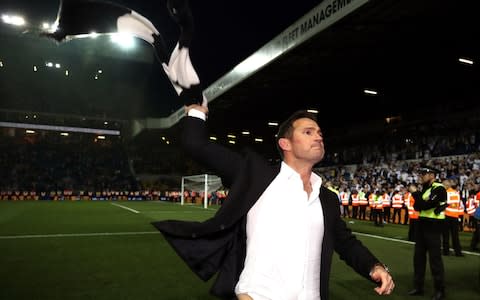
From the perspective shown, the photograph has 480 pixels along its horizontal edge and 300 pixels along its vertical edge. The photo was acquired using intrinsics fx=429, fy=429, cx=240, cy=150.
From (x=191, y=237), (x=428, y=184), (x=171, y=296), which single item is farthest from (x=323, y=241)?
(x=428, y=184)

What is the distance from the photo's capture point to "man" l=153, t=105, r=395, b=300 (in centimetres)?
226

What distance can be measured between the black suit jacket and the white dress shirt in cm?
7

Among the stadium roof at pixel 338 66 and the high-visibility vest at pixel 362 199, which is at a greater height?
the stadium roof at pixel 338 66

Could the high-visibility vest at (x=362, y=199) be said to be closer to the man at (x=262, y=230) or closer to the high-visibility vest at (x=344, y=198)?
the high-visibility vest at (x=344, y=198)

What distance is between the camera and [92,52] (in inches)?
1596

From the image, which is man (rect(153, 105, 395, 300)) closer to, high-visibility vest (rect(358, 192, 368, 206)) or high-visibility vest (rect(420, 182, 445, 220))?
high-visibility vest (rect(420, 182, 445, 220))

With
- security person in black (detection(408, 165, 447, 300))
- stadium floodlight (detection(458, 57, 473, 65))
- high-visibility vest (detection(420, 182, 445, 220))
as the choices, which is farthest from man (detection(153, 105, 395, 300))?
stadium floodlight (detection(458, 57, 473, 65))

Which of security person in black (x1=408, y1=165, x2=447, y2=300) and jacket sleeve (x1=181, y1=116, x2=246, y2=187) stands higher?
jacket sleeve (x1=181, y1=116, x2=246, y2=187)

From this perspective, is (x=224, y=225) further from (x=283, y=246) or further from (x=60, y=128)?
(x=60, y=128)

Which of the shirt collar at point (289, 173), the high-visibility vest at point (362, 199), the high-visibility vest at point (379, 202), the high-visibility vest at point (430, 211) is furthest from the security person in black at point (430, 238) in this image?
the high-visibility vest at point (362, 199)

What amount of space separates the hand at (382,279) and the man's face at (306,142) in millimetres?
726

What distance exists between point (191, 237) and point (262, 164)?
567 millimetres

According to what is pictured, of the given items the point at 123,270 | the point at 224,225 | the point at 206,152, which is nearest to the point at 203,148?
the point at 206,152

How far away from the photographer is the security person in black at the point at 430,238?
21.0ft
